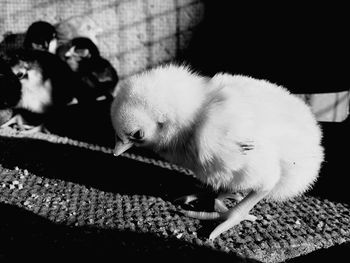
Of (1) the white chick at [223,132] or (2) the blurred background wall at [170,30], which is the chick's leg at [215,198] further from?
(2) the blurred background wall at [170,30]

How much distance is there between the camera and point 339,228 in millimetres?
1301

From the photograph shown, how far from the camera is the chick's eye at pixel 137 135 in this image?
1.25 metres

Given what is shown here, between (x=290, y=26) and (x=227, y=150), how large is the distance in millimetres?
1064

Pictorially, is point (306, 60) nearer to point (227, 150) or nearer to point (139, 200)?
point (227, 150)

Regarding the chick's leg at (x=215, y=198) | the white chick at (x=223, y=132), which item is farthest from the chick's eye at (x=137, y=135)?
the chick's leg at (x=215, y=198)

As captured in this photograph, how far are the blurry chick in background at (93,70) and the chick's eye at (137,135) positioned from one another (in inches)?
59.3

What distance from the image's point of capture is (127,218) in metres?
1.30

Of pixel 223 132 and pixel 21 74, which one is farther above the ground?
pixel 223 132

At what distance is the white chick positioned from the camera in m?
1.18

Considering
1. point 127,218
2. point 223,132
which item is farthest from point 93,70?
point 223,132

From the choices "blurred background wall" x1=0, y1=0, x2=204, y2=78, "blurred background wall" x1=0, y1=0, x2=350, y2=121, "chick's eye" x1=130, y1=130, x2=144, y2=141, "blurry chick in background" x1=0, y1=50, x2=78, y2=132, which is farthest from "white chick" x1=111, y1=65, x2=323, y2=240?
"blurred background wall" x1=0, y1=0, x2=204, y2=78

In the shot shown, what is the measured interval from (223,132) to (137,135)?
29 centimetres

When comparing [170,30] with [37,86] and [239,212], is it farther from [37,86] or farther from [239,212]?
[239,212]

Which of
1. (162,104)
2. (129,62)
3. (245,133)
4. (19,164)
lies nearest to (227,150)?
(245,133)
